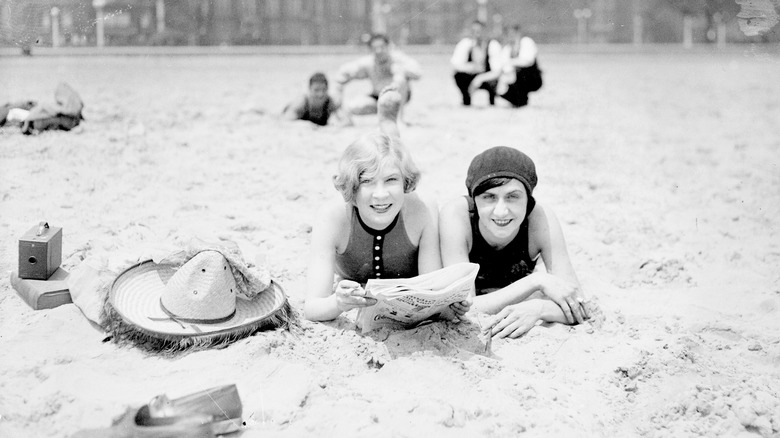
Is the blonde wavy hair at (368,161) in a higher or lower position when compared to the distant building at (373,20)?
lower

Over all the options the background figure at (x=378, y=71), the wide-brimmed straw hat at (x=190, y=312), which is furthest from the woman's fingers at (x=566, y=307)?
the background figure at (x=378, y=71)

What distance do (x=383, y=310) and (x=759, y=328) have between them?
164 centimetres

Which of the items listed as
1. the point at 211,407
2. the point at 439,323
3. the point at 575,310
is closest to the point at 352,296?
the point at 439,323

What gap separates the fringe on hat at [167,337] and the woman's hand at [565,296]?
1.16 m

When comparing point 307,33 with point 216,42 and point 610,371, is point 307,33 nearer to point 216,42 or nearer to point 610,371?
point 216,42

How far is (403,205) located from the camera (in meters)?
3.36

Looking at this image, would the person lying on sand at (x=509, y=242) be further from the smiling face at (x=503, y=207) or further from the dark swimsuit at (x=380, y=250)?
the dark swimsuit at (x=380, y=250)

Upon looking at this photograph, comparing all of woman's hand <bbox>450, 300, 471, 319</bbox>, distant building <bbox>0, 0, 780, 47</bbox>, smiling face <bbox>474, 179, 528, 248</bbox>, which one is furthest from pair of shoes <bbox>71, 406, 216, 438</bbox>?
distant building <bbox>0, 0, 780, 47</bbox>

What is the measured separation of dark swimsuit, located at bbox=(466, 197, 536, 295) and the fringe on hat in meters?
1.01

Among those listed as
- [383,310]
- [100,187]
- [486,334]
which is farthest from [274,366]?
[100,187]

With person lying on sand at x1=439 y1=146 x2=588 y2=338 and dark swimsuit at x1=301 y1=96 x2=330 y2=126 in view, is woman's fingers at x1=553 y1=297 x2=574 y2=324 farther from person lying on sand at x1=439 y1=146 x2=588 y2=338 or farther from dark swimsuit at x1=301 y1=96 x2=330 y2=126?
dark swimsuit at x1=301 y1=96 x2=330 y2=126

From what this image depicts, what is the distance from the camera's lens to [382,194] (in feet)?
10.2

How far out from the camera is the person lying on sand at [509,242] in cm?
322

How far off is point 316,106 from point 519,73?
3.30m
